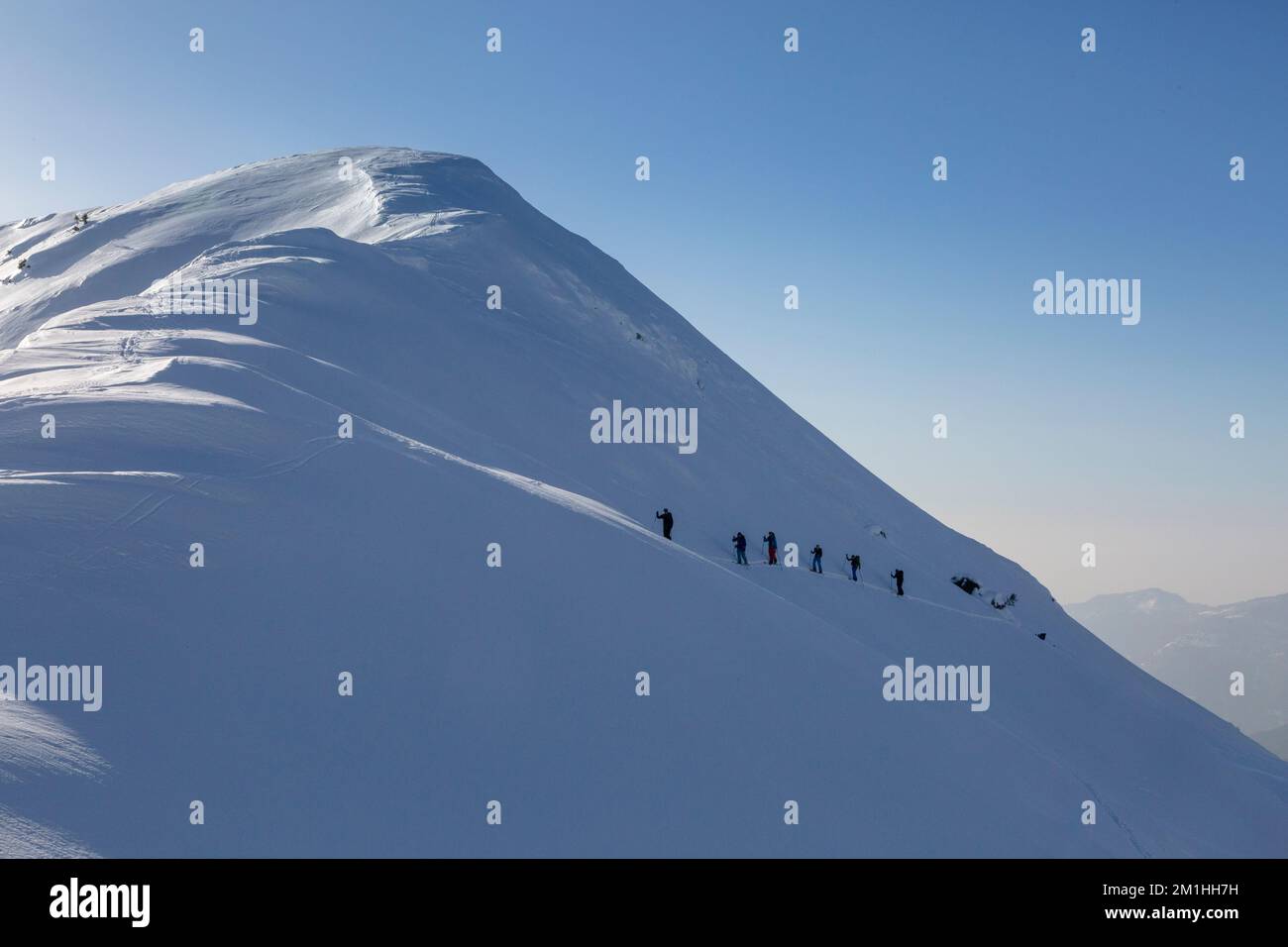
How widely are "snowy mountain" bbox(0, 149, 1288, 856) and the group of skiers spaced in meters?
0.53

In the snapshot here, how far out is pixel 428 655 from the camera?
43.4ft

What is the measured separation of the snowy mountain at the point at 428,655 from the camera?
10.7 m

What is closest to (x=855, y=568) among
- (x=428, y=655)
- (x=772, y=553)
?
(x=772, y=553)

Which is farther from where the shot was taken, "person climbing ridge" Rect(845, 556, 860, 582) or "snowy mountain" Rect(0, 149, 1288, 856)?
"person climbing ridge" Rect(845, 556, 860, 582)

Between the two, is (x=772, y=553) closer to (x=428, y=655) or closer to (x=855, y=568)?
(x=855, y=568)

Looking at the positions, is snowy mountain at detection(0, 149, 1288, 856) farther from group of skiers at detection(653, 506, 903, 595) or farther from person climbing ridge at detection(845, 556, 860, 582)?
person climbing ridge at detection(845, 556, 860, 582)

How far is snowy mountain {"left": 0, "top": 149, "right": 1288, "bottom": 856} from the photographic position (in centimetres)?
1067

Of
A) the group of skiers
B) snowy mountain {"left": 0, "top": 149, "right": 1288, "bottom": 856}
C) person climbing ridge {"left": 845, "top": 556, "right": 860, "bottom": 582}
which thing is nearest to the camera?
snowy mountain {"left": 0, "top": 149, "right": 1288, "bottom": 856}

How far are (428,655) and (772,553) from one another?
51.1 feet

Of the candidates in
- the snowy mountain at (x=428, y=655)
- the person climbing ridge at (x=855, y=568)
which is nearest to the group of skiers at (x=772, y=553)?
the person climbing ridge at (x=855, y=568)

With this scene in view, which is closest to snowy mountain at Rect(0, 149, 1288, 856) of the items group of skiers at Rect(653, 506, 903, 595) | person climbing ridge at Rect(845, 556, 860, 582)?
group of skiers at Rect(653, 506, 903, 595)

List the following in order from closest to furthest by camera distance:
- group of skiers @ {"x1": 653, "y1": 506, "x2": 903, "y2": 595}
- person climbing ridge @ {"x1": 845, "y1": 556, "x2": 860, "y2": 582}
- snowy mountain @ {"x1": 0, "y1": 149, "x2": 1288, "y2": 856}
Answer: snowy mountain @ {"x1": 0, "y1": 149, "x2": 1288, "y2": 856} < group of skiers @ {"x1": 653, "y1": 506, "x2": 903, "y2": 595} < person climbing ridge @ {"x1": 845, "y1": 556, "x2": 860, "y2": 582}
